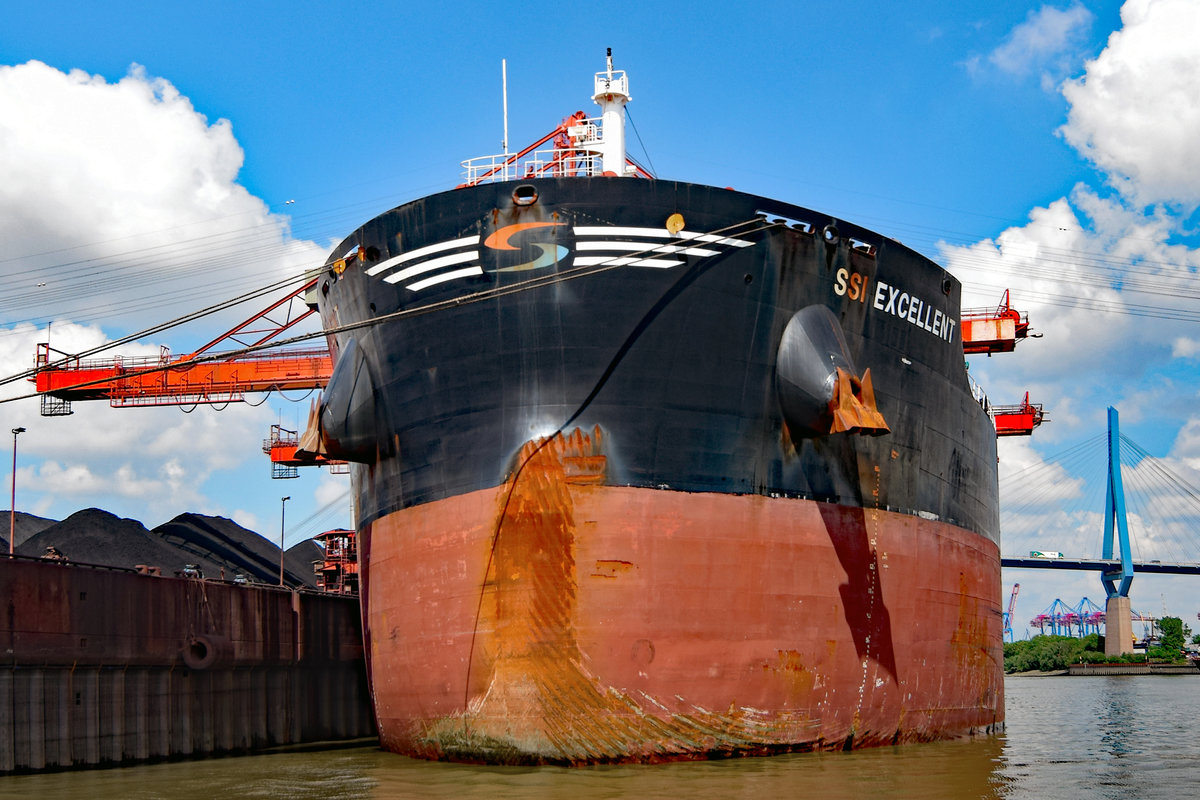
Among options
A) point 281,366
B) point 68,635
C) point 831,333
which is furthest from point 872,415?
point 281,366

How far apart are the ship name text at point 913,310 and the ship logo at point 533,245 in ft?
14.9

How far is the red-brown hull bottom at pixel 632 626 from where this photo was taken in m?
12.5

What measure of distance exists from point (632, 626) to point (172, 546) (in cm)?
2203

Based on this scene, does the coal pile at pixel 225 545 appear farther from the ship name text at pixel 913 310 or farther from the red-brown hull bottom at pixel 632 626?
the ship name text at pixel 913 310

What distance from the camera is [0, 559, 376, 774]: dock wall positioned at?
597 inches

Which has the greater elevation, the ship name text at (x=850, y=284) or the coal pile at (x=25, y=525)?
the ship name text at (x=850, y=284)

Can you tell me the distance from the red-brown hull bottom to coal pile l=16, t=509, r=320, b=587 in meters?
10.4

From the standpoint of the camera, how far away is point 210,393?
91.2 ft

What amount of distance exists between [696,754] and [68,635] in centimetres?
896

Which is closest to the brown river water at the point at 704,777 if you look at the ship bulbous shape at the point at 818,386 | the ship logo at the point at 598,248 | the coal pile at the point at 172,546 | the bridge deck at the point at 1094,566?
the ship bulbous shape at the point at 818,386

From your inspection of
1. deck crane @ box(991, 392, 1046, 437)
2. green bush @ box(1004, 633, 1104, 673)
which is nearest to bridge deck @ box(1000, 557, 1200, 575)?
green bush @ box(1004, 633, 1104, 673)

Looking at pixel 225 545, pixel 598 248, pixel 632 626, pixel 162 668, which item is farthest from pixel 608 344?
pixel 225 545

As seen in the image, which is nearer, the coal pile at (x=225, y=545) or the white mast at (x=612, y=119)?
the white mast at (x=612, y=119)

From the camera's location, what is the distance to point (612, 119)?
16.7 meters
